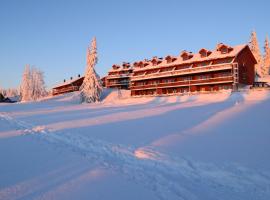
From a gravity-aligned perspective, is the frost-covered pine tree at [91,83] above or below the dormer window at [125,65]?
below

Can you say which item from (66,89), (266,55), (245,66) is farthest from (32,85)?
(266,55)

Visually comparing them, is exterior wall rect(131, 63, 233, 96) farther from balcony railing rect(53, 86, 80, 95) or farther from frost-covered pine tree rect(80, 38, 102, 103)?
balcony railing rect(53, 86, 80, 95)

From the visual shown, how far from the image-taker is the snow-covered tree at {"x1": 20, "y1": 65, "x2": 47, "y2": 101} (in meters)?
96.9

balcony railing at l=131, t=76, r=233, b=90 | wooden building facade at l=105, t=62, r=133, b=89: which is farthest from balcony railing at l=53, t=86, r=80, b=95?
balcony railing at l=131, t=76, r=233, b=90

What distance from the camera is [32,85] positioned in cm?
9806

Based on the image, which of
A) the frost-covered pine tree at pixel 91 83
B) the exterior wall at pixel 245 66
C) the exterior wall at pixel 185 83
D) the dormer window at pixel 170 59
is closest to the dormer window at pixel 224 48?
the exterior wall at pixel 245 66

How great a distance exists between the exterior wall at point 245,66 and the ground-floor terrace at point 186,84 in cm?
301

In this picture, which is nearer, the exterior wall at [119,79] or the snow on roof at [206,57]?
the snow on roof at [206,57]

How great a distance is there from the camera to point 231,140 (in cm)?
1239

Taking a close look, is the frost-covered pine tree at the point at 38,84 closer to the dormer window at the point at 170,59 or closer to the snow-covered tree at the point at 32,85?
the snow-covered tree at the point at 32,85

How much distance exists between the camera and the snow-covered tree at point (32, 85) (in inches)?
3814

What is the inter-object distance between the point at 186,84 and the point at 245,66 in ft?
38.8

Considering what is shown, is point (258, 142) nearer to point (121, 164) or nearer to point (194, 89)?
point (121, 164)

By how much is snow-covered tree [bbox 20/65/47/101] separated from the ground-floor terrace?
142 feet
